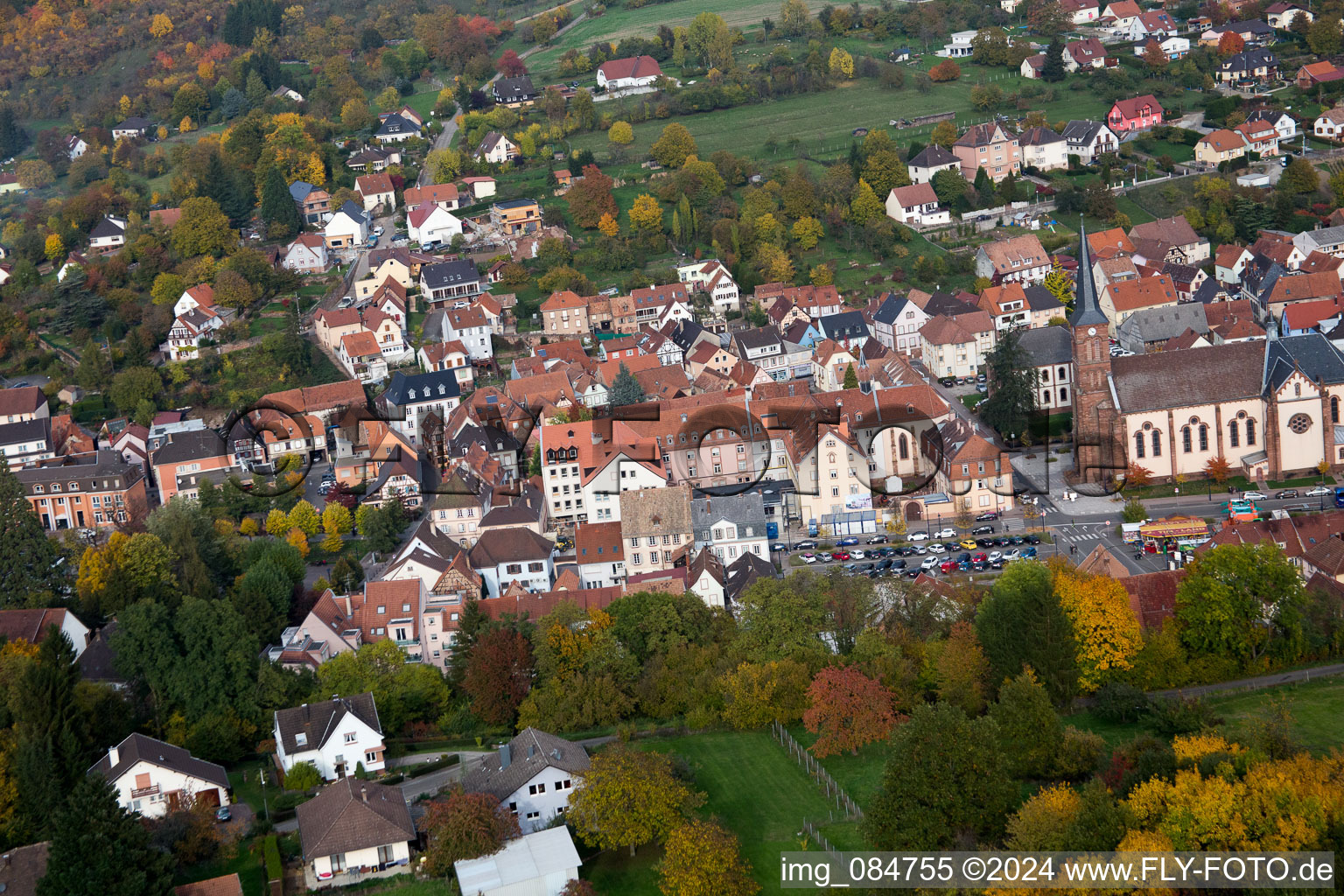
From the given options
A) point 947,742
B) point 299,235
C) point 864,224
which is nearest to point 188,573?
point 947,742

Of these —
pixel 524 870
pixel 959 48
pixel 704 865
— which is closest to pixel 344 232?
pixel 959 48

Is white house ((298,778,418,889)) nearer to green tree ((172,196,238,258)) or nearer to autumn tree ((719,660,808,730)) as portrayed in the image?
autumn tree ((719,660,808,730))

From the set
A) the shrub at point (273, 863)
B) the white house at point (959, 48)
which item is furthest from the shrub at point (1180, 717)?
the white house at point (959, 48)

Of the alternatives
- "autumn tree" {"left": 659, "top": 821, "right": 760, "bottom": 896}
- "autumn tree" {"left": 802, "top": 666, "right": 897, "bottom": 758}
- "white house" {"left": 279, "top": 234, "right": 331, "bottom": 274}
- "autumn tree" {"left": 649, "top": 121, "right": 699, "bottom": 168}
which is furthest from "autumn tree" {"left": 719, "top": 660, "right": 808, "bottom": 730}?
"autumn tree" {"left": 649, "top": 121, "right": 699, "bottom": 168}

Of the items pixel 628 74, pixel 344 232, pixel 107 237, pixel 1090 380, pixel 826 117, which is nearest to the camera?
pixel 1090 380

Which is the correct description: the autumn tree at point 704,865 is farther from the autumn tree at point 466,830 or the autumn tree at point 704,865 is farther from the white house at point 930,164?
the white house at point 930,164

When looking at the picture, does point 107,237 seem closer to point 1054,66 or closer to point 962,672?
point 1054,66
